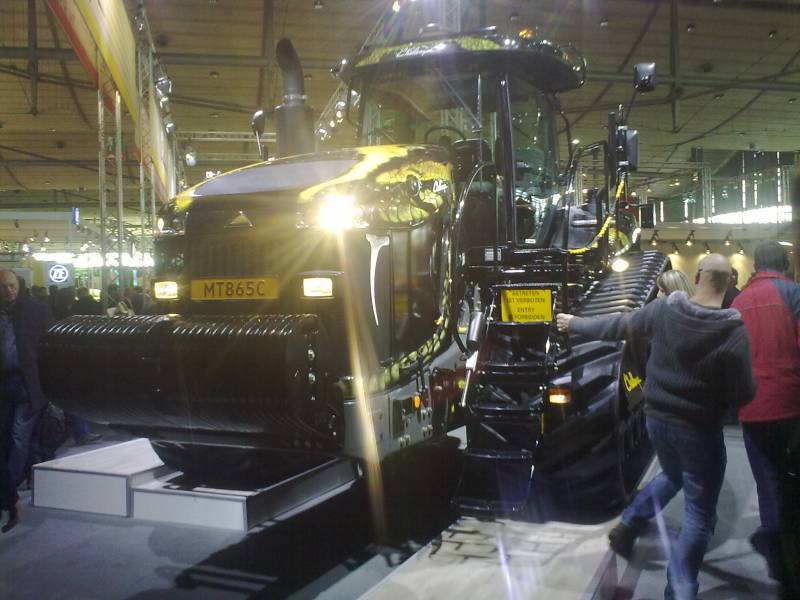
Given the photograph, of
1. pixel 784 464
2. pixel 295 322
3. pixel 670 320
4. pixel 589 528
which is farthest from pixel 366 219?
pixel 784 464

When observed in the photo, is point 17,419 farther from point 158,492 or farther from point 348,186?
point 348,186

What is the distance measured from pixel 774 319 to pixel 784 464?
0.87 m

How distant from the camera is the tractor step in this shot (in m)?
4.67

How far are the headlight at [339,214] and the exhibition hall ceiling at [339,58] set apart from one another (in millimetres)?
7855

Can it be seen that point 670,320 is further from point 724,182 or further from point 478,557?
point 724,182

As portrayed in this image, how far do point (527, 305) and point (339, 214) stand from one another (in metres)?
1.60

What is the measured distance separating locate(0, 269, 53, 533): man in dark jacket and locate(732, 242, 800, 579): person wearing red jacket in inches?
209

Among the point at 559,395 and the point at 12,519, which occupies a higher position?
the point at 559,395

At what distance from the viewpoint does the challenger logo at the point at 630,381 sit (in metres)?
5.23

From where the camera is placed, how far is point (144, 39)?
1283cm

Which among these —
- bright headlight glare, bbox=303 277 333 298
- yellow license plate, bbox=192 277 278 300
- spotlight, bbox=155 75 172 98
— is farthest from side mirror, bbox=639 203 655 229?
spotlight, bbox=155 75 172 98

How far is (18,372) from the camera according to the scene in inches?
247

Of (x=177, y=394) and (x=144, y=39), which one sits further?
(x=144, y=39)

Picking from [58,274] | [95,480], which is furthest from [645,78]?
[58,274]
